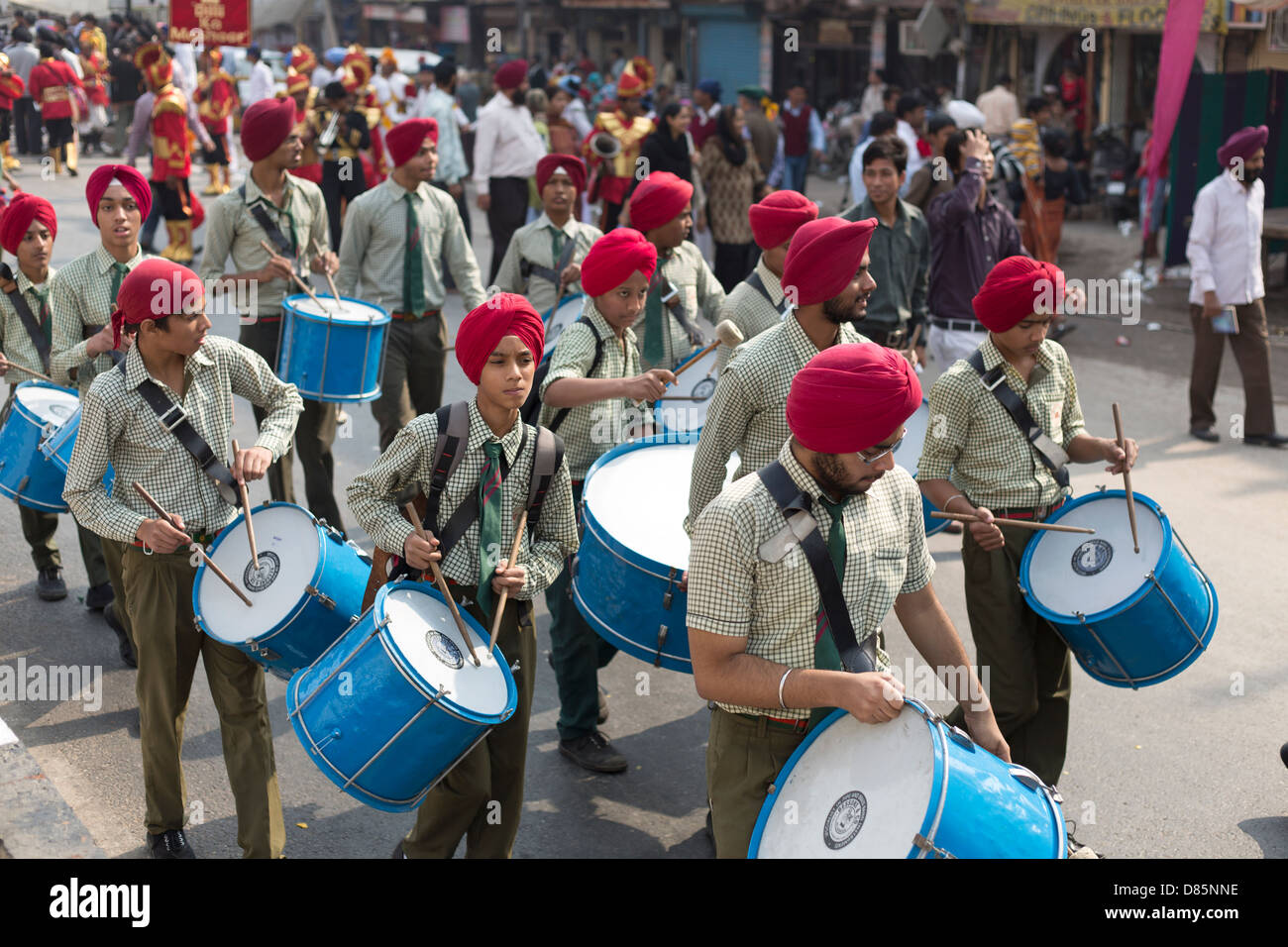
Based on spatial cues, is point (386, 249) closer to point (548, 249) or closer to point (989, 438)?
point (548, 249)

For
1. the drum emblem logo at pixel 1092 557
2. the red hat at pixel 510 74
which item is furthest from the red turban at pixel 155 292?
the red hat at pixel 510 74

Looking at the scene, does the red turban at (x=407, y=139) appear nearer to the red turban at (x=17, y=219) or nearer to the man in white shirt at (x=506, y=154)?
the red turban at (x=17, y=219)

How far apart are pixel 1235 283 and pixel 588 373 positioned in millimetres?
5903

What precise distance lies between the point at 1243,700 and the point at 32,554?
19.4 feet

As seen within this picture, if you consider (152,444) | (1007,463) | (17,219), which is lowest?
(1007,463)

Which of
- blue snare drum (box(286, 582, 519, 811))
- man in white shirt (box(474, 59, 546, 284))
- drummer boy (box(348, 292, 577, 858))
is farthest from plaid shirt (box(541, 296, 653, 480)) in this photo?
man in white shirt (box(474, 59, 546, 284))

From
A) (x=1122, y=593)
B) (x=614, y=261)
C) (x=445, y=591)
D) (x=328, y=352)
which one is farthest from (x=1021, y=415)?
(x=328, y=352)

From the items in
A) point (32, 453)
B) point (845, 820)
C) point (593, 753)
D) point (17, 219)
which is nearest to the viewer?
point (845, 820)

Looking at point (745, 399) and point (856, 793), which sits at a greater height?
point (745, 399)

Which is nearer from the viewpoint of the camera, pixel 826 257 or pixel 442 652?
pixel 442 652

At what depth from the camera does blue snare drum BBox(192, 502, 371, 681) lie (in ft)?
14.7

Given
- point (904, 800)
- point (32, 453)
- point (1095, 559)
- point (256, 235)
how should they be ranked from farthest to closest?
point (256, 235), point (32, 453), point (1095, 559), point (904, 800)

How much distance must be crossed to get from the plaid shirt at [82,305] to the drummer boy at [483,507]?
2.55m

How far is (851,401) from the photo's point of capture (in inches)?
124
